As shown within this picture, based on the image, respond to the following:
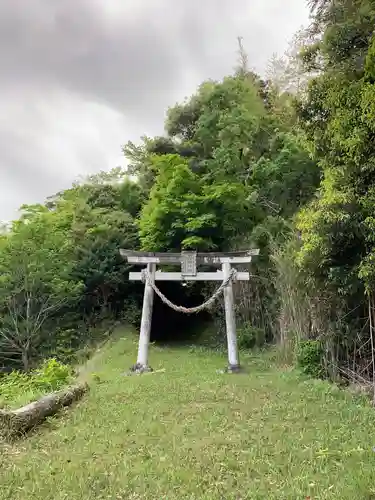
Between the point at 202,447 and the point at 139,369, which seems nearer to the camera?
the point at 202,447

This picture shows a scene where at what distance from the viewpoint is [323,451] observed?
11.8 ft

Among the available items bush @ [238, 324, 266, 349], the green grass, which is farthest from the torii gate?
the green grass

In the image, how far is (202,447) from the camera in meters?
3.93

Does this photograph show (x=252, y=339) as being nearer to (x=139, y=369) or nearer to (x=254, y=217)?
(x=254, y=217)

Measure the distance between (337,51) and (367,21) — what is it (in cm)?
47

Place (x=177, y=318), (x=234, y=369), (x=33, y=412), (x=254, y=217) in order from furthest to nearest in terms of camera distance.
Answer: (x=177, y=318) < (x=254, y=217) < (x=234, y=369) < (x=33, y=412)

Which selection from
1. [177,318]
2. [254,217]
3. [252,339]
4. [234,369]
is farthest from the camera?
[177,318]

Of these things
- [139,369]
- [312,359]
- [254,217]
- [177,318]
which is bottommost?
[139,369]

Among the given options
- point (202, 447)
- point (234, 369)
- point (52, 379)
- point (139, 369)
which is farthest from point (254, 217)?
point (202, 447)

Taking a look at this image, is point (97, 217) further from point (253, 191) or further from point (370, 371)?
point (370, 371)

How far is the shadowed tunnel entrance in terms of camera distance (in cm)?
1312

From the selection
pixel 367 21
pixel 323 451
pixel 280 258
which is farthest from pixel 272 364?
pixel 367 21

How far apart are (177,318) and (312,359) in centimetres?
712

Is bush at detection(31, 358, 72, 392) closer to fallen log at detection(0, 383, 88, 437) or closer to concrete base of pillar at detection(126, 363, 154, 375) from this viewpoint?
fallen log at detection(0, 383, 88, 437)
